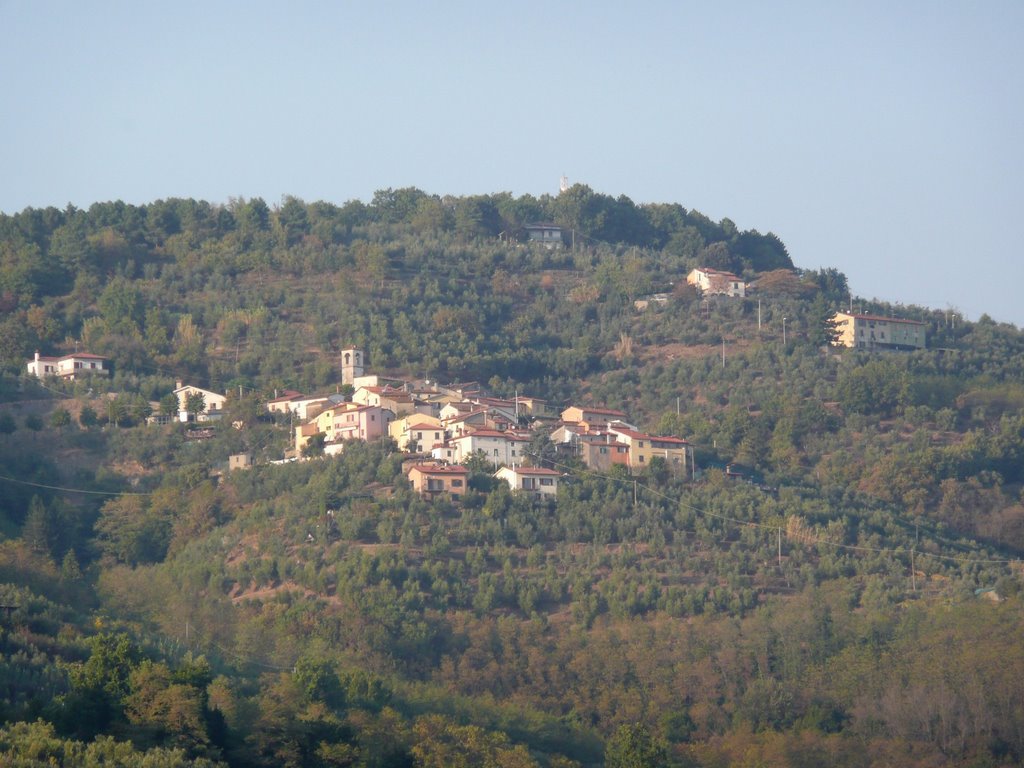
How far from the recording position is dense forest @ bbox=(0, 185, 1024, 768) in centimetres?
3662

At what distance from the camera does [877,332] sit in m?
67.8

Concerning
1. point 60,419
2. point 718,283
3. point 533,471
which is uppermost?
point 718,283

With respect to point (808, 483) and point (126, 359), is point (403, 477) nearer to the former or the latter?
point (808, 483)

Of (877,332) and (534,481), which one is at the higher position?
(877,332)

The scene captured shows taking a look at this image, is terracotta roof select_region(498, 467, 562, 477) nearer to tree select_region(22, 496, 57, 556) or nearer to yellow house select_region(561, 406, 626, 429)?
yellow house select_region(561, 406, 626, 429)

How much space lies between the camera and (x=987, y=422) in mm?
59562

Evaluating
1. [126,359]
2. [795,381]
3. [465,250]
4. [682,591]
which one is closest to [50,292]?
[126,359]

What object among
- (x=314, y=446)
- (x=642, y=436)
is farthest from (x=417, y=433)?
(x=642, y=436)

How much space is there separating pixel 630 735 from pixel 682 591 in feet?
33.5

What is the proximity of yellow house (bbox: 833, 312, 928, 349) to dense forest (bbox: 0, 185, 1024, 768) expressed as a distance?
4.87ft

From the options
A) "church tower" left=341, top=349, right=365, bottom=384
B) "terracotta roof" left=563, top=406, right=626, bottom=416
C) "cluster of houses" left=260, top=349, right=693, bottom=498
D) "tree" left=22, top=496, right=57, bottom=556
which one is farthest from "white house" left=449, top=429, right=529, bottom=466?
"tree" left=22, top=496, right=57, bottom=556

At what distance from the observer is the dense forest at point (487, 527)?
36625 millimetres

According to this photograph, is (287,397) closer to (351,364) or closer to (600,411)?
(351,364)

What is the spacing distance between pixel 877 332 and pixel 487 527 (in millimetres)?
24324
